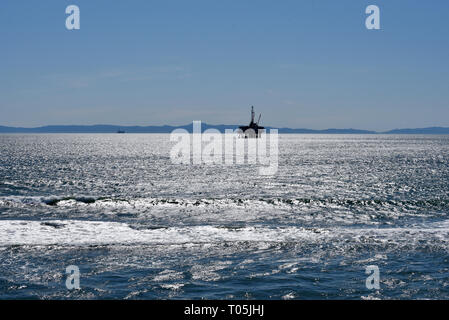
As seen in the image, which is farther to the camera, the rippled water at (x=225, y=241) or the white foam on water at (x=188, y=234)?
the white foam on water at (x=188, y=234)

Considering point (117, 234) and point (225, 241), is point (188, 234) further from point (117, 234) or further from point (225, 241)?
point (117, 234)

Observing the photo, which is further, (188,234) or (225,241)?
(188,234)

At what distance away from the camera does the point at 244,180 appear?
6281 centimetres

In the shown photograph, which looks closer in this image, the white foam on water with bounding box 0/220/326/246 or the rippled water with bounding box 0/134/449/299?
the rippled water with bounding box 0/134/449/299

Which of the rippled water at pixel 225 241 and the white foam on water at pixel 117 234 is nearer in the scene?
the rippled water at pixel 225 241

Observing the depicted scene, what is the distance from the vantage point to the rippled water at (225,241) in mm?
18438

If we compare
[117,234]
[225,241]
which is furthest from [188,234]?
[117,234]

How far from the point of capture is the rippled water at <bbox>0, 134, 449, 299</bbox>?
60.5ft

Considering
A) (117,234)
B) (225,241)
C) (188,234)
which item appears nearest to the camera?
(225,241)

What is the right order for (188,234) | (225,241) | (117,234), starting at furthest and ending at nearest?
(188,234) < (117,234) < (225,241)

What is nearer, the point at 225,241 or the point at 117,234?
the point at 225,241

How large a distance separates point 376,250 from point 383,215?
1310cm

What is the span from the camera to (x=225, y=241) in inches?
1040
